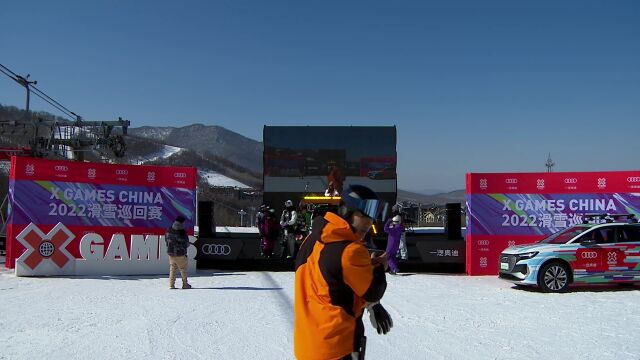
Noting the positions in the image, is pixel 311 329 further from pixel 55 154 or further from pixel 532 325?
pixel 55 154

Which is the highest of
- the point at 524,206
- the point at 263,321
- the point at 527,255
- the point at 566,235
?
the point at 524,206

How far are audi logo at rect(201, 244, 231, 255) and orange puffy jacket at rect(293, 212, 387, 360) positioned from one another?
11.7m

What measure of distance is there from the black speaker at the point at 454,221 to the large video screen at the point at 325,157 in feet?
17.8

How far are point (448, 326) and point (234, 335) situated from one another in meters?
3.13

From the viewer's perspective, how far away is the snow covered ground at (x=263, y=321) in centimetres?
625

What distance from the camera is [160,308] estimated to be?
8.80 metres

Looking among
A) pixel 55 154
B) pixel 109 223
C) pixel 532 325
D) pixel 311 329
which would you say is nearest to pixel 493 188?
pixel 532 325

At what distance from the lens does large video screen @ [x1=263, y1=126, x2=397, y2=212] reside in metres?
23.6

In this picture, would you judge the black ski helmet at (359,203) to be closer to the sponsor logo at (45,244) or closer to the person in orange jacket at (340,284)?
the person in orange jacket at (340,284)

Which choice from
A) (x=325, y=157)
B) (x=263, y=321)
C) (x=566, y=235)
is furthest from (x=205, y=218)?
(x=566, y=235)

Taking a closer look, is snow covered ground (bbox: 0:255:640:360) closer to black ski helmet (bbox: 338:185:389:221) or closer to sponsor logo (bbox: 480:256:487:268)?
sponsor logo (bbox: 480:256:487:268)

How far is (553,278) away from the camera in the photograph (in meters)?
11.0

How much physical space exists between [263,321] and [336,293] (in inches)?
209

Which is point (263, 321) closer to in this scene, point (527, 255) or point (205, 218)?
point (527, 255)
